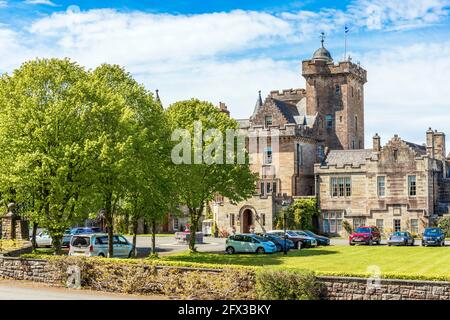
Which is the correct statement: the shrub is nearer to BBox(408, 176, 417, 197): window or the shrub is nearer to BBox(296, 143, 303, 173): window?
BBox(408, 176, 417, 197): window

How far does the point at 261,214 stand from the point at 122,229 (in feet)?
56.7

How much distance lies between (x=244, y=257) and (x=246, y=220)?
2611 cm

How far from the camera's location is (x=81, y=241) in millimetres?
41844

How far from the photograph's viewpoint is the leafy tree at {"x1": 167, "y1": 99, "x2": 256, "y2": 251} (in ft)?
163

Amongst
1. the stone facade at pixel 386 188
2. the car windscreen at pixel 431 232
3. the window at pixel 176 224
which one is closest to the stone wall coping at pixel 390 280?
the car windscreen at pixel 431 232

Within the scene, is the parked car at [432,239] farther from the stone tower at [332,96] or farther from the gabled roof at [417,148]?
the stone tower at [332,96]

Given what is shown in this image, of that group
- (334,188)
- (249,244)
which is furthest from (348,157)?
(249,244)

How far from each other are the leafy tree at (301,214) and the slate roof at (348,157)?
18.4 feet

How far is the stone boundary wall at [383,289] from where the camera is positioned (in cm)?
2272

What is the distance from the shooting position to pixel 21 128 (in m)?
35.6

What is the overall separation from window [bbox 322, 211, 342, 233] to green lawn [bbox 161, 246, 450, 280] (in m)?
19.2

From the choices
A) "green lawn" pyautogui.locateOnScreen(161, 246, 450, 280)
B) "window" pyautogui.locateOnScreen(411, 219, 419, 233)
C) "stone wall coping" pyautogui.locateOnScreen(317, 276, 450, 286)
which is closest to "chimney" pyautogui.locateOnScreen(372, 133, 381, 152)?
"window" pyautogui.locateOnScreen(411, 219, 419, 233)
